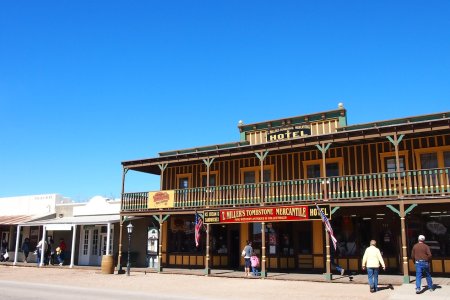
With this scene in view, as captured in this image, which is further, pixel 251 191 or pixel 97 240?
pixel 97 240

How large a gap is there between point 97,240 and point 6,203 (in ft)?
37.2

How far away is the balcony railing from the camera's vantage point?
16.5 meters

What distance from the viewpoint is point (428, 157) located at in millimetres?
18562

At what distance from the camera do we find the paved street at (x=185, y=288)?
13.2 meters

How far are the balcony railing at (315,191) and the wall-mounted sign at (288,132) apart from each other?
315 cm

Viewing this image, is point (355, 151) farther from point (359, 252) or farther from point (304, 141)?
point (359, 252)

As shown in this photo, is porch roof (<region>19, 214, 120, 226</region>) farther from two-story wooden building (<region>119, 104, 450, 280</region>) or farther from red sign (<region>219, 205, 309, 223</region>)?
red sign (<region>219, 205, 309, 223</region>)

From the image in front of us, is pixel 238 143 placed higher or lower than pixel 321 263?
higher

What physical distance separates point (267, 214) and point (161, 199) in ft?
20.0

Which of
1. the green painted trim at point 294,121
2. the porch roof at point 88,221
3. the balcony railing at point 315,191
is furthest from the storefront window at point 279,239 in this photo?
the porch roof at point 88,221

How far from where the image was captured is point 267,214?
19.2 m

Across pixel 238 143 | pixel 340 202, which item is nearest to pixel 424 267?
pixel 340 202

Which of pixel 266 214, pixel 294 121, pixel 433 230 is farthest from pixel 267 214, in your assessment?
pixel 433 230

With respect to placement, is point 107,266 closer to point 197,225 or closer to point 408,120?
point 197,225
